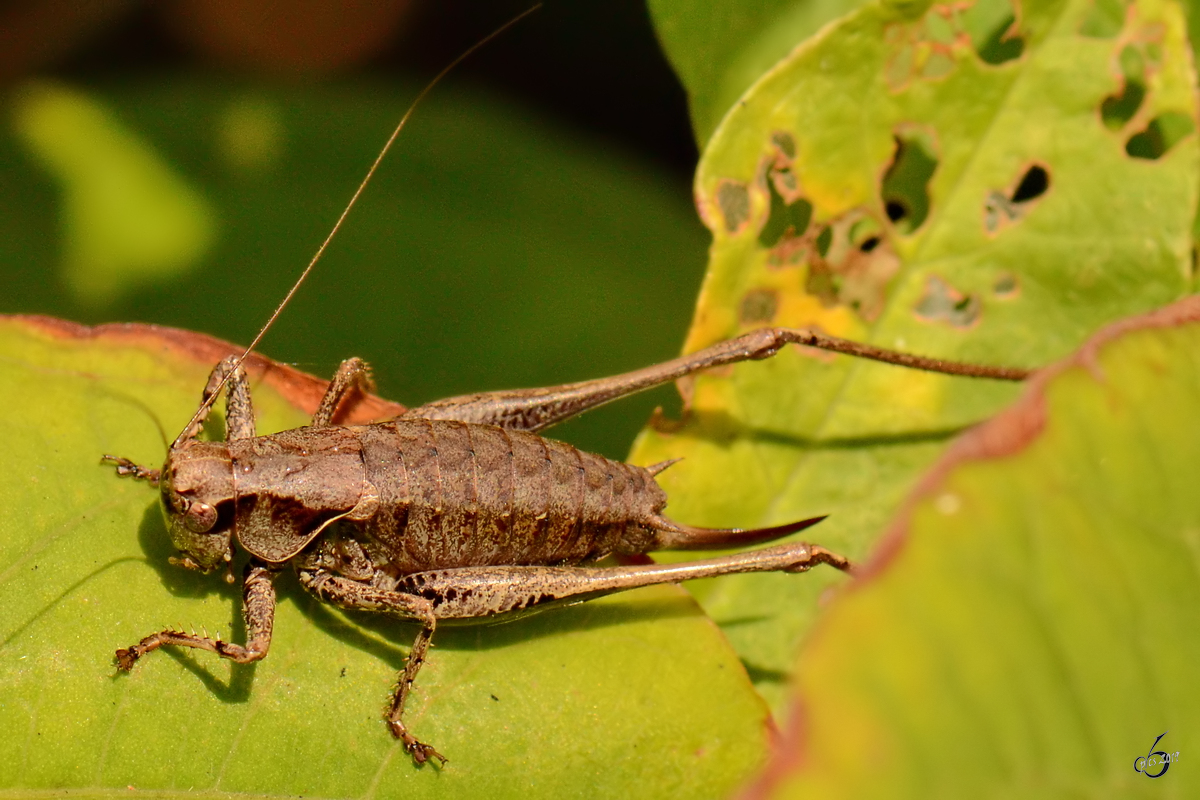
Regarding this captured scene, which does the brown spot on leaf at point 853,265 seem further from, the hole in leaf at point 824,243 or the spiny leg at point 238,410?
the spiny leg at point 238,410

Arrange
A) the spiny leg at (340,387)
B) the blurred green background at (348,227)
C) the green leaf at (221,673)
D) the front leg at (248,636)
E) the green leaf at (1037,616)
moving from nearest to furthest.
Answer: the green leaf at (1037,616), the green leaf at (221,673), the front leg at (248,636), the spiny leg at (340,387), the blurred green background at (348,227)

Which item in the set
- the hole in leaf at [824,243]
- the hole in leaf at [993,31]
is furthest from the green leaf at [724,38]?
the hole in leaf at [824,243]

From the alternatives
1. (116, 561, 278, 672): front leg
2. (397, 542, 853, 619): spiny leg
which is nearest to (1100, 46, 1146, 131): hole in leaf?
(397, 542, 853, 619): spiny leg

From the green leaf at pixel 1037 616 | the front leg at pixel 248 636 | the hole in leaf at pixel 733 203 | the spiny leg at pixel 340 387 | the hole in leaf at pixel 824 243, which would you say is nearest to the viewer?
the green leaf at pixel 1037 616

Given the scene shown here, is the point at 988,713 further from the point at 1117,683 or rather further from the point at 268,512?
the point at 268,512

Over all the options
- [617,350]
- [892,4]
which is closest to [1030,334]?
[892,4]

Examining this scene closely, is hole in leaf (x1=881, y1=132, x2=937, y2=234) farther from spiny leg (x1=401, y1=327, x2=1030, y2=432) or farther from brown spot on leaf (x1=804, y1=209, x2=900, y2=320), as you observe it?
spiny leg (x1=401, y1=327, x2=1030, y2=432)

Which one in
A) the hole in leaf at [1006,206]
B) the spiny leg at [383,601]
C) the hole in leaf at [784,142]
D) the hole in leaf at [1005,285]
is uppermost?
the hole in leaf at [784,142]

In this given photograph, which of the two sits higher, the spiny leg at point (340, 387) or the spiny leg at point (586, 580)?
the spiny leg at point (340, 387)
